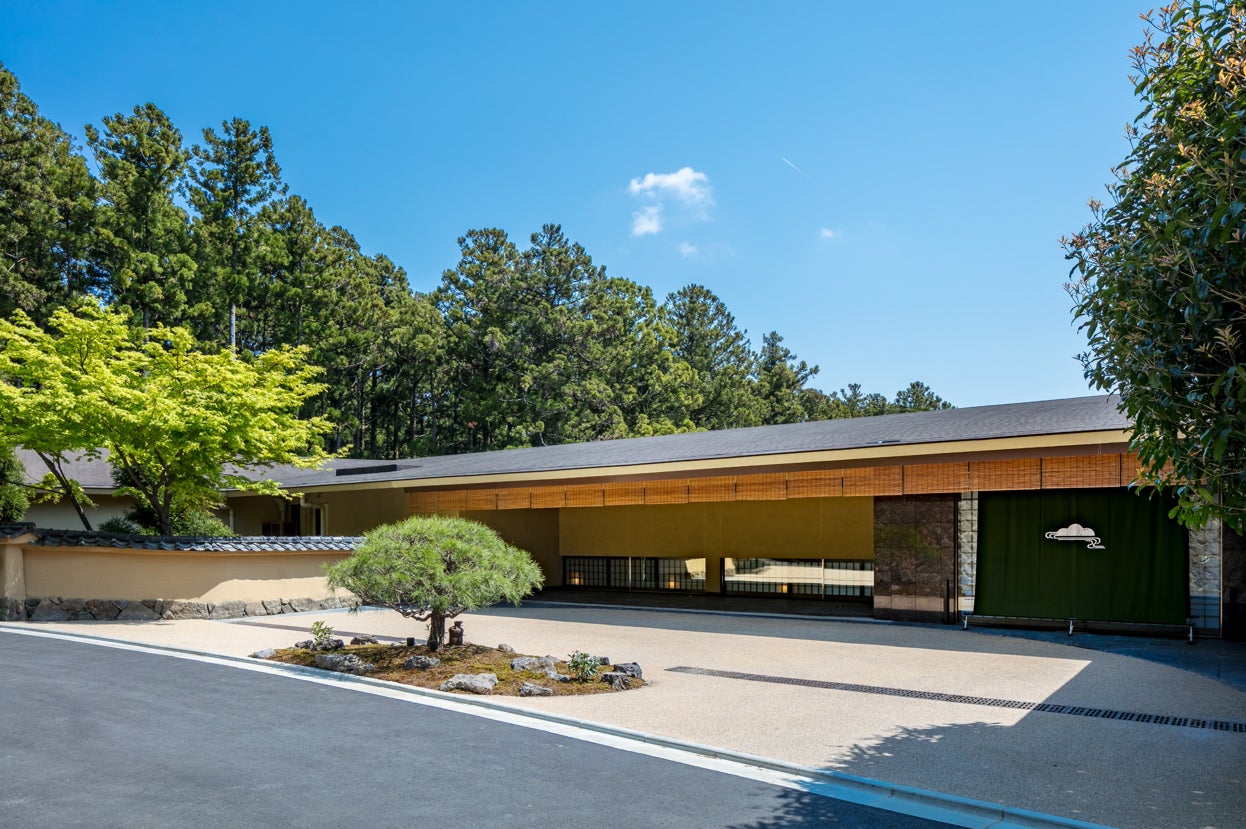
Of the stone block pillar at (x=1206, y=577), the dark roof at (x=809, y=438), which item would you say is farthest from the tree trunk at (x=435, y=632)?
the stone block pillar at (x=1206, y=577)

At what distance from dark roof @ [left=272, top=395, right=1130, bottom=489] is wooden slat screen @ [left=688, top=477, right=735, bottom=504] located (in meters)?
0.64

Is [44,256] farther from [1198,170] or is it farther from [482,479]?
[1198,170]

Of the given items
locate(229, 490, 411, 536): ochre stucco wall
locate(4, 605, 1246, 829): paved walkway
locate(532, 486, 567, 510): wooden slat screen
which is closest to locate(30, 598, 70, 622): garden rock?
locate(4, 605, 1246, 829): paved walkway

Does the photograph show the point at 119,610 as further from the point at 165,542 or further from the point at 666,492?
the point at 666,492

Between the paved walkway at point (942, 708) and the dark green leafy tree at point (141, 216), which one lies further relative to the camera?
the dark green leafy tree at point (141, 216)

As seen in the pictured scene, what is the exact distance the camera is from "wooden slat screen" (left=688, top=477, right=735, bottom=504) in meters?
17.7

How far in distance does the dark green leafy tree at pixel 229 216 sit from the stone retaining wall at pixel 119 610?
2477 centimetres

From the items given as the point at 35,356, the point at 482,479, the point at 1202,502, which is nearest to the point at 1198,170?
the point at 1202,502

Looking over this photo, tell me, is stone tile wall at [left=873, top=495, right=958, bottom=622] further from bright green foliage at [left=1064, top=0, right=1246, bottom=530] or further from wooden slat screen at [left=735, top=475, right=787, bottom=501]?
bright green foliage at [left=1064, top=0, right=1246, bottom=530]

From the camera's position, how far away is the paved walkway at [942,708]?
6316 mm

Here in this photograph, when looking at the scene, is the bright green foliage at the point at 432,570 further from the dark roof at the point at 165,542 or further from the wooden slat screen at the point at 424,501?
the wooden slat screen at the point at 424,501

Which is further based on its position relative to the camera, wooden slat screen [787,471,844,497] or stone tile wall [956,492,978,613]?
wooden slat screen [787,471,844,497]

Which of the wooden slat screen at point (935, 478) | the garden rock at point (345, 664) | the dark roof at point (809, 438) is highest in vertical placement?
the dark roof at point (809, 438)

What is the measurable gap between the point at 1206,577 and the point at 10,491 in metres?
23.0
